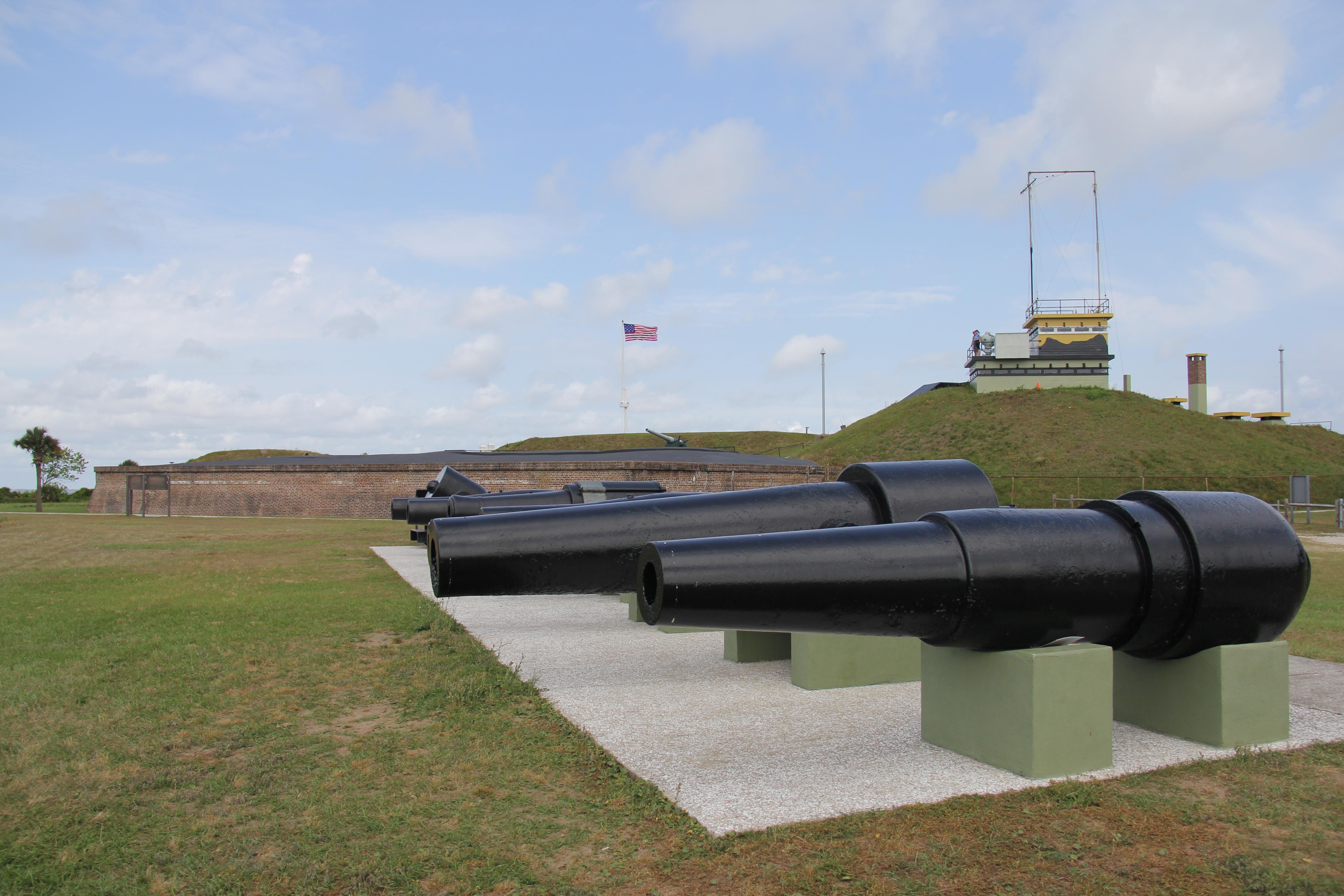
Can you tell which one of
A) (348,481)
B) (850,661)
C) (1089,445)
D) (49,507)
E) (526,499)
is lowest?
(49,507)

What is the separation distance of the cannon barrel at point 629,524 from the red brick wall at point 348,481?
2539 cm

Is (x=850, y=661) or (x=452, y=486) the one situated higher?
(x=452, y=486)

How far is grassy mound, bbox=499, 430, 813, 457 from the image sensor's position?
57.1 meters

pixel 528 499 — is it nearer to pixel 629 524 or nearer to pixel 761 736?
pixel 629 524

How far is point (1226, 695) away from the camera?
3850 mm

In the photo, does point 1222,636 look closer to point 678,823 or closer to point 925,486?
point 925,486

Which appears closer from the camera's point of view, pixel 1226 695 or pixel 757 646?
pixel 1226 695

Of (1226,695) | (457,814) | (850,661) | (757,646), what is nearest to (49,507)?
(757,646)

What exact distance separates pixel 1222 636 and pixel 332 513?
32.1 meters

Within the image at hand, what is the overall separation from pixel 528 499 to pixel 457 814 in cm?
569

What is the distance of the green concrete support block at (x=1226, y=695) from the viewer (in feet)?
12.6

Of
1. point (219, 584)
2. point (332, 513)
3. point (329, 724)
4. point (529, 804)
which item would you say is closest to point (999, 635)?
point (529, 804)

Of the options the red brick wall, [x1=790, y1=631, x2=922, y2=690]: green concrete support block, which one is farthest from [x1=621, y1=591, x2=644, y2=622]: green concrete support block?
the red brick wall

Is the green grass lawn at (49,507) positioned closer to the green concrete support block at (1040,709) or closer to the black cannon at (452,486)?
the black cannon at (452,486)
